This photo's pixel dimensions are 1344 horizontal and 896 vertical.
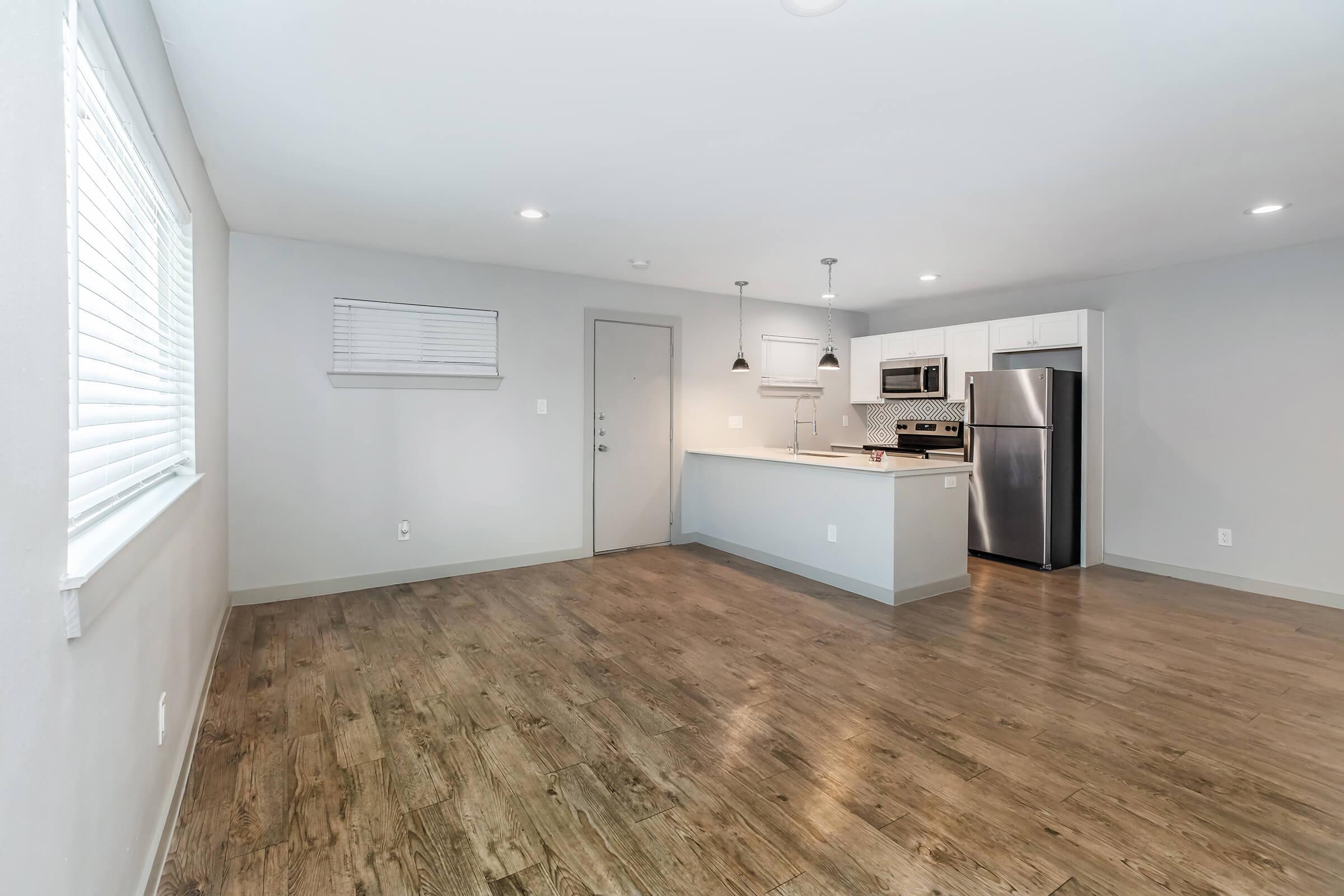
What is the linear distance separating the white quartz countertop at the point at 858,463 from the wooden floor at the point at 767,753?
0.91 meters

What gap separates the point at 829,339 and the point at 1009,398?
215 centimetres

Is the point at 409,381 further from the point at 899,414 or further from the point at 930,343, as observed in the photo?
the point at 899,414

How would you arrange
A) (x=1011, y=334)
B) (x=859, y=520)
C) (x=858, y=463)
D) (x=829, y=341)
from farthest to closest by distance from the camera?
(x=829, y=341), (x=1011, y=334), (x=858, y=463), (x=859, y=520)

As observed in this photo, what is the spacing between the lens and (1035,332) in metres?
5.49

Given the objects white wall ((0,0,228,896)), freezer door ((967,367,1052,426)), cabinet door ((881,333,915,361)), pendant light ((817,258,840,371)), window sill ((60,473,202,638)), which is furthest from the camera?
cabinet door ((881,333,915,361))

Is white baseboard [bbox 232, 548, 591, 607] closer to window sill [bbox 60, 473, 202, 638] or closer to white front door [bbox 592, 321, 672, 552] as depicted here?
white front door [bbox 592, 321, 672, 552]

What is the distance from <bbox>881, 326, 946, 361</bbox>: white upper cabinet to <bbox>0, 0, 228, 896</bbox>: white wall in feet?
19.9

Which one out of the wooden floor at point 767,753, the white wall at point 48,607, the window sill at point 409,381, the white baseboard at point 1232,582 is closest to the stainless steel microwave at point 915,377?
the white baseboard at point 1232,582

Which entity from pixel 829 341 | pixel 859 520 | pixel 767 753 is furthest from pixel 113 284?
pixel 829 341

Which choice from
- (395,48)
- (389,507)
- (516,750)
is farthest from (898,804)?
(389,507)

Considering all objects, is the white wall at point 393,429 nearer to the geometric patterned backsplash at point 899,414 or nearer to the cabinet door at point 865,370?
the cabinet door at point 865,370

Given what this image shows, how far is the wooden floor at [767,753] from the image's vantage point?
1.78 meters

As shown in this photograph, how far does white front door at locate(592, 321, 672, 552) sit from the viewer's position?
5574mm

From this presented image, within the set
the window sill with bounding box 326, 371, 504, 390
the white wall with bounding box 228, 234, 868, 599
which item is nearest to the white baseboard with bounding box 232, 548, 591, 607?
the white wall with bounding box 228, 234, 868, 599
